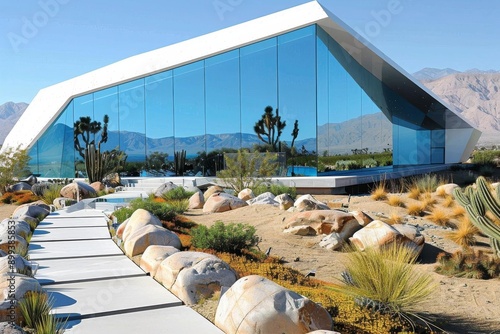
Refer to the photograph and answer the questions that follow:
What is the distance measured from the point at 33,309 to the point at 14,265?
1.47m

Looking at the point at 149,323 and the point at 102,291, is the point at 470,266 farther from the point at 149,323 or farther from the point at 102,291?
the point at 102,291

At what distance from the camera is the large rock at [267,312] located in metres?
4.31

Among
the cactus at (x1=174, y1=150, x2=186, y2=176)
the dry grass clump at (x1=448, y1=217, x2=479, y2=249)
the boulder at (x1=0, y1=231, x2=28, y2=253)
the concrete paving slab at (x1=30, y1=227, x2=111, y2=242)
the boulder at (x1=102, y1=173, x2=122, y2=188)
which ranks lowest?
the dry grass clump at (x1=448, y1=217, x2=479, y2=249)

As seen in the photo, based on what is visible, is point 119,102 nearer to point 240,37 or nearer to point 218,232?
point 240,37

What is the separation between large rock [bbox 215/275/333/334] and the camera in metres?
4.31

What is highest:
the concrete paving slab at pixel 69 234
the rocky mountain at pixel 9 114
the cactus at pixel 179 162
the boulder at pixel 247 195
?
the rocky mountain at pixel 9 114

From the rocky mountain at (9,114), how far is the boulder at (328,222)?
5634 inches

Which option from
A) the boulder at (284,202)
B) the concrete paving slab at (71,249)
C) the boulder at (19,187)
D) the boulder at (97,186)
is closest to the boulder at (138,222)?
the concrete paving slab at (71,249)

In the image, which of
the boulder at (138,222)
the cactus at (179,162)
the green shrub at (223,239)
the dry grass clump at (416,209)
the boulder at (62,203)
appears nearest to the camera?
the green shrub at (223,239)

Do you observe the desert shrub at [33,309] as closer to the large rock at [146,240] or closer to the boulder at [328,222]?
the large rock at [146,240]

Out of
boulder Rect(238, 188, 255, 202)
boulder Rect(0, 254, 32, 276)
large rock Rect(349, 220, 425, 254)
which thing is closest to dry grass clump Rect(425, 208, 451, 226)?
large rock Rect(349, 220, 425, 254)

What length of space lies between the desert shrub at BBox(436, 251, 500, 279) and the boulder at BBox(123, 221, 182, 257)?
4459 mm

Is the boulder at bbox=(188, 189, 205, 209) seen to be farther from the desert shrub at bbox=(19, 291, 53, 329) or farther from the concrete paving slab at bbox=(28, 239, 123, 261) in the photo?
the desert shrub at bbox=(19, 291, 53, 329)

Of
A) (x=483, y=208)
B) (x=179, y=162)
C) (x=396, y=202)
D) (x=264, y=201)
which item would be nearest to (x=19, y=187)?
(x=179, y=162)
